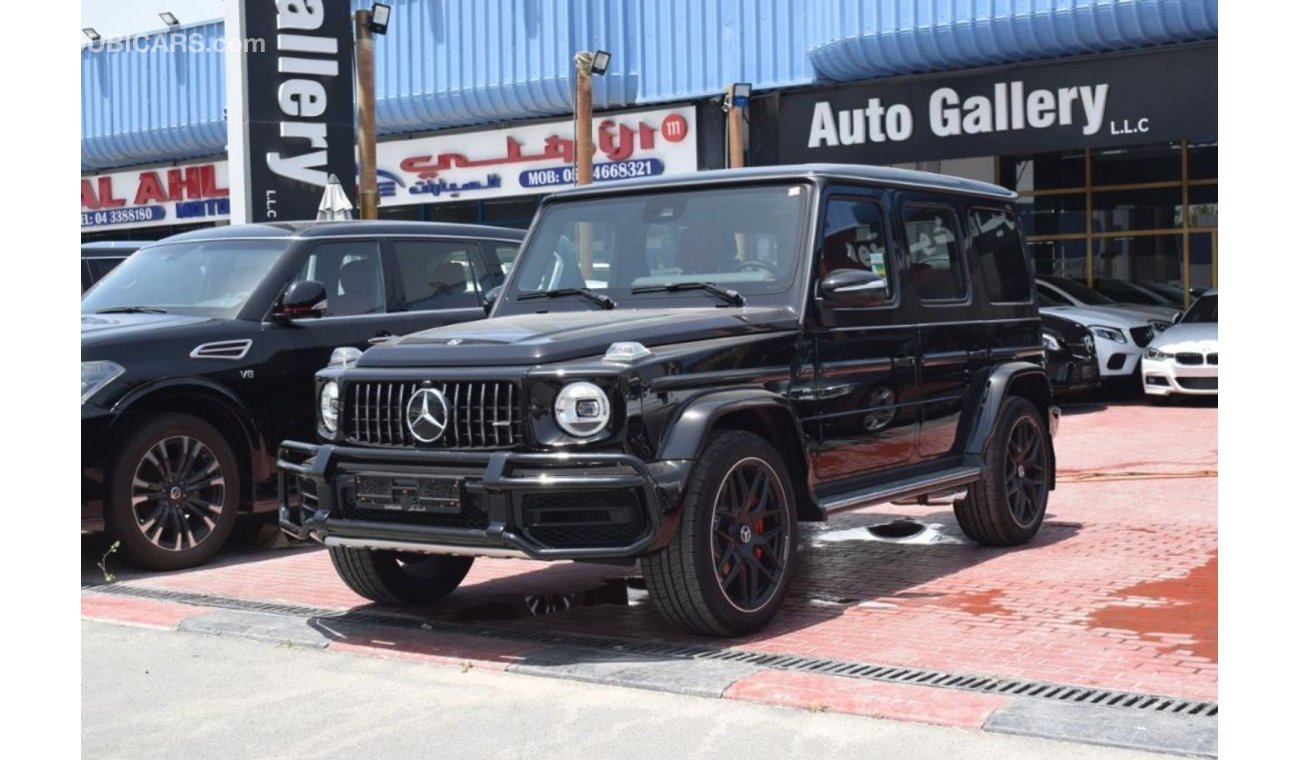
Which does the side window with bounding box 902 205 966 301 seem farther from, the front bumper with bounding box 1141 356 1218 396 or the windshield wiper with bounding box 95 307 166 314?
the front bumper with bounding box 1141 356 1218 396

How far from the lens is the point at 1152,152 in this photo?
77.4ft

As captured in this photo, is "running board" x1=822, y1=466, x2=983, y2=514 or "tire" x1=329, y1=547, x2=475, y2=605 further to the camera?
"tire" x1=329, y1=547, x2=475, y2=605

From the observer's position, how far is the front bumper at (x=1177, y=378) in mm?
17125

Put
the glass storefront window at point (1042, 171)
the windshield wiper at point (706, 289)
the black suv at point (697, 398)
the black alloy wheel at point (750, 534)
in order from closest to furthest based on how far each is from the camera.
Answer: the black suv at point (697, 398)
the black alloy wheel at point (750, 534)
the windshield wiper at point (706, 289)
the glass storefront window at point (1042, 171)

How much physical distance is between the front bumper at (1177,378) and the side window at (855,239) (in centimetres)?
1031

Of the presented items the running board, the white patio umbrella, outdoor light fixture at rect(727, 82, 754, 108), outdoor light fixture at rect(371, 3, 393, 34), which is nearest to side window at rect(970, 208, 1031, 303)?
the running board

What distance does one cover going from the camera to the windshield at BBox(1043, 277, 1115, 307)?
63.9 feet

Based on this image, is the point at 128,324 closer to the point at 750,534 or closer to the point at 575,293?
the point at 575,293

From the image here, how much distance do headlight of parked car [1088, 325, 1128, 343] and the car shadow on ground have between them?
9.31m

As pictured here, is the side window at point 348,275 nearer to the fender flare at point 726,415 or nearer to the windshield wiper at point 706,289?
the windshield wiper at point 706,289

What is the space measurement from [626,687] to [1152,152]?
19.7 metres

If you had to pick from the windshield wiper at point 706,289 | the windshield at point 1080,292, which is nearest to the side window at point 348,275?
the windshield wiper at point 706,289
